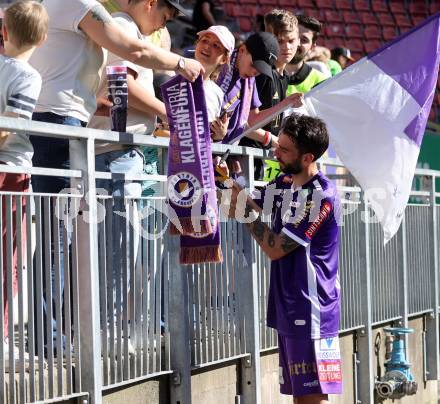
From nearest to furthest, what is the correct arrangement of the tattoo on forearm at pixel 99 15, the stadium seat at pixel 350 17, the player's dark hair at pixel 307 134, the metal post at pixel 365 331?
1. the tattoo on forearm at pixel 99 15
2. the player's dark hair at pixel 307 134
3. the metal post at pixel 365 331
4. the stadium seat at pixel 350 17

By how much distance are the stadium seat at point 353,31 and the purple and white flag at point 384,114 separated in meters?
12.7

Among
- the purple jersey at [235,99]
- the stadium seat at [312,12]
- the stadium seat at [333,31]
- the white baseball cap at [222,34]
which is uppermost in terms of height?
the stadium seat at [312,12]

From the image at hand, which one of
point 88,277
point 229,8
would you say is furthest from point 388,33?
point 88,277

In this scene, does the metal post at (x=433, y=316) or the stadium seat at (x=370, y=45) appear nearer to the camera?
the metal post at (x=433, y=316)

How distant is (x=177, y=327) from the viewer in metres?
6.08

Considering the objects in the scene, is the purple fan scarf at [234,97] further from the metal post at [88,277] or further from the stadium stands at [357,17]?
the stadium stands at [357,17]

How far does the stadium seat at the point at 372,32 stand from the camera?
787 inches

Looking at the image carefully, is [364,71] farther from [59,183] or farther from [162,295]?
[59,183]

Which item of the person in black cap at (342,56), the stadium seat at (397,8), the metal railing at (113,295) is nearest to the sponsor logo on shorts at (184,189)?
the metal railing at (113,295)

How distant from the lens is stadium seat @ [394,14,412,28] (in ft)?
66.8

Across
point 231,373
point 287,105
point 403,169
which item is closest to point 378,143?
point 403,169

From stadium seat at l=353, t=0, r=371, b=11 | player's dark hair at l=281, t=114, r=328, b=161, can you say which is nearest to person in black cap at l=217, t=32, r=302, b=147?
player's dark hair at l=281, t=114, r=328, b=161

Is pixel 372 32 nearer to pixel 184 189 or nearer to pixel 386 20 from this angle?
pixel 386 20

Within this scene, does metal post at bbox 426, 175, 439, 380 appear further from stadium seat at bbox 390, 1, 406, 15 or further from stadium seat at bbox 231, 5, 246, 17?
stadium seat at bbox 390, 1, 406, 15
